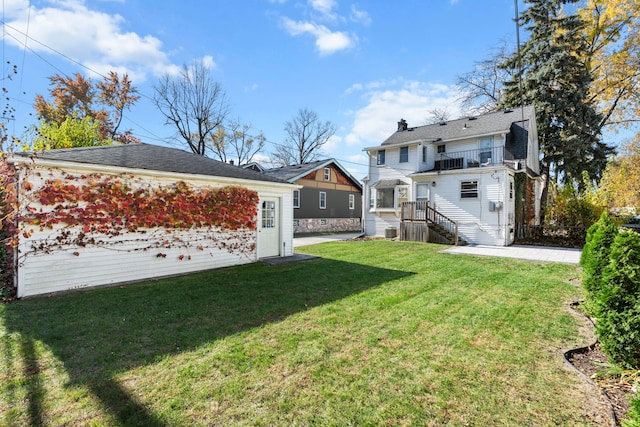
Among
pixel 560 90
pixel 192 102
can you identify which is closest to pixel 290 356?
pixel 560 90

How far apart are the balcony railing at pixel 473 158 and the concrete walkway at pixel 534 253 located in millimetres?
4430

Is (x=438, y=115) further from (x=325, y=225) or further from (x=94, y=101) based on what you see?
(x=94, y=101)

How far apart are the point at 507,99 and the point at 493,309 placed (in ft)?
65.5

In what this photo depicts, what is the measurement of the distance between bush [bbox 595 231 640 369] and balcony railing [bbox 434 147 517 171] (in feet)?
40.7

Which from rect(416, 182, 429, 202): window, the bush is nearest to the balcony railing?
rect(416, 182, 429, 202): window

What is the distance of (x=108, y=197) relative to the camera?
5938mm

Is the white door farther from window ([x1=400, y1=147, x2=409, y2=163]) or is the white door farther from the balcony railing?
the balcony railing

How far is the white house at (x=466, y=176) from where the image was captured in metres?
13.2

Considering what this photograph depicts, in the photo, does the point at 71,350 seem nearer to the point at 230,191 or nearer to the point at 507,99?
the point at 230,191

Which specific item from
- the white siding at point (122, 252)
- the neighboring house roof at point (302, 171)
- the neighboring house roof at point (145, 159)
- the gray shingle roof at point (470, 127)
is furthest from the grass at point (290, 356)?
the neighboring house roof at point (302, 171)

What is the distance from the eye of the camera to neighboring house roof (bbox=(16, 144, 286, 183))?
579cm

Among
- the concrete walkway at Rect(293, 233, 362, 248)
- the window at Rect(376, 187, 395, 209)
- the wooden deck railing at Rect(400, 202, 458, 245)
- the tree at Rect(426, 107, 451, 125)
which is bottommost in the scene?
the concrete walkway at Rect(293, 233, 362, 248)

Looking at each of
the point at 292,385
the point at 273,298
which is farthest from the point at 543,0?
the point at 292,385

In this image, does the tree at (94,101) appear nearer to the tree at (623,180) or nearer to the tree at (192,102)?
the tree at (192,102)
